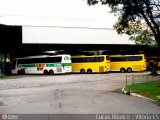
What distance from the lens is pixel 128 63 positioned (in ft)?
169

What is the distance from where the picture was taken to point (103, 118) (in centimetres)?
1127

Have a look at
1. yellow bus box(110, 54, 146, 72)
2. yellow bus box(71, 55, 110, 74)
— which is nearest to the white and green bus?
yellow bus box(71, 55, 110, 74)

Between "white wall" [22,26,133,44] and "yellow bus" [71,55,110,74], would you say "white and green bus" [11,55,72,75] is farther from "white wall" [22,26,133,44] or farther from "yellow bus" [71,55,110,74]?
"yellow bus" [71,55,110,74]

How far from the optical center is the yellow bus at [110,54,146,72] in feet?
165

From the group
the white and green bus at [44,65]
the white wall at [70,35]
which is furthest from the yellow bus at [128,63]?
the white and green bus at [44,65]

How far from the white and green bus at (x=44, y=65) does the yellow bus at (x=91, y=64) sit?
295 cm

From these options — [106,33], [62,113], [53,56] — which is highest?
[106,33]

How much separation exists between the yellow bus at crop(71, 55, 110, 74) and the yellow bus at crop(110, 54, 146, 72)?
9.19ft

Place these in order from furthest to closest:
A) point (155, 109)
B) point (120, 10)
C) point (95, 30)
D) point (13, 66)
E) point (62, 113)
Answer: point (13, 66) < point (95, 30) < point (120, 10) < point (155, 109) < point (62, 113)

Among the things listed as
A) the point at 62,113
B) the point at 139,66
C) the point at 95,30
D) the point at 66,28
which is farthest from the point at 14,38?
the point at 62,113

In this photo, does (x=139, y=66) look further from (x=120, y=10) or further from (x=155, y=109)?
(x=155, y=109)

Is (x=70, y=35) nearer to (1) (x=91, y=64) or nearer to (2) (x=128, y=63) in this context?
(1) (x=91, y=64)

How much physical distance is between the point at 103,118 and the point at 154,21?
12.6 meters

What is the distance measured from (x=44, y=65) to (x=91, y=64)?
6.74m
